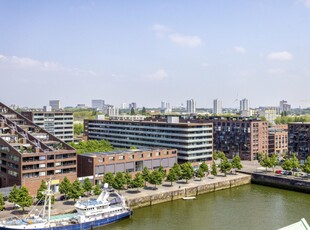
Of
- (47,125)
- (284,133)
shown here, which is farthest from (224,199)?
(47,125)

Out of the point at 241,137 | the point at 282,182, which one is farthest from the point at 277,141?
the point at 282,182

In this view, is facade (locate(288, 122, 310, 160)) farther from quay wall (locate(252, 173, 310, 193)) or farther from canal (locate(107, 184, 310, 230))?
canal (locate(107, 184, 310, 230))

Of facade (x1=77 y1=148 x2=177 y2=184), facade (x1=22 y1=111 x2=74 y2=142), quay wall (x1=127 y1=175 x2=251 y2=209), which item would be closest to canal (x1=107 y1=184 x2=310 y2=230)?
quay wall (x1=127 y1=175 x2=251 y2=209)

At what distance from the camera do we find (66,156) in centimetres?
5759

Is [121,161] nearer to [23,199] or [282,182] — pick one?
[23,199]

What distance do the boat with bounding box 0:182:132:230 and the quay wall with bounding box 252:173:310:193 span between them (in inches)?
1208

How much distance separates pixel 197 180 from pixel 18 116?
3664cm

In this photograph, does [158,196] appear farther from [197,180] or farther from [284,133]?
[284,133]

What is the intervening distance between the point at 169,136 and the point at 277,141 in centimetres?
3832

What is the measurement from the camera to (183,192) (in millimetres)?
58906

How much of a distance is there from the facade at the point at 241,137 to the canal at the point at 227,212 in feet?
104

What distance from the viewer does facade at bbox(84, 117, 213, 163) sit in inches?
2990

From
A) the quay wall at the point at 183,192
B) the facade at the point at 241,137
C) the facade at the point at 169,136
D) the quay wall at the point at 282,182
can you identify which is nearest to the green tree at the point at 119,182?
the quay wall at the point at 183,192

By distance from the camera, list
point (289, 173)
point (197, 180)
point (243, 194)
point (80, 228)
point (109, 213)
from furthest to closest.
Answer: point (289, 173)
point (197, 180)
point (243, 194)
point (109, 213)
point (80, 228)
